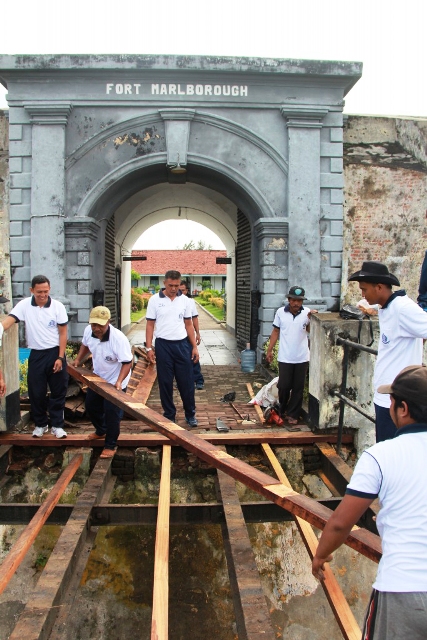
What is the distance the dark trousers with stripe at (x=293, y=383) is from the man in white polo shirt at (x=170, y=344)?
3.77 feet

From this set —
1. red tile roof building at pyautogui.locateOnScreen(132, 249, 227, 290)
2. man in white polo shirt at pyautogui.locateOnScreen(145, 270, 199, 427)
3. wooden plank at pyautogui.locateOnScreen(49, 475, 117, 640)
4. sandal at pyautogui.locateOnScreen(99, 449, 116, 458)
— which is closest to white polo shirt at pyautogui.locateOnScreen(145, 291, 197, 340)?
man in white polo shirt at pyautogui.locateOnScreen(145, 270, 199, 427)

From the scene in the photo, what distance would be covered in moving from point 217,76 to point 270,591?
8773 mm

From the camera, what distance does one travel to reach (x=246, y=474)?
3.80m

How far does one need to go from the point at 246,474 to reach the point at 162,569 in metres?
0.85

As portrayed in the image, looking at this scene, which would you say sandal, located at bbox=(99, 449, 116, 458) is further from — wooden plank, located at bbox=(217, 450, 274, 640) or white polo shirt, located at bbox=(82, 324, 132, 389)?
wooden plank, located at bbox=(217, 450, 274, 640)

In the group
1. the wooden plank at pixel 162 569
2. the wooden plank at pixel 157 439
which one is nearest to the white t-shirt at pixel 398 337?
the wooden plank at pixel 162 569

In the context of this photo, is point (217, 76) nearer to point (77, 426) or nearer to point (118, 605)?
point (77, 426)

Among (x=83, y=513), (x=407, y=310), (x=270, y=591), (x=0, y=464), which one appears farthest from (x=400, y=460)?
(x=0, y=464)

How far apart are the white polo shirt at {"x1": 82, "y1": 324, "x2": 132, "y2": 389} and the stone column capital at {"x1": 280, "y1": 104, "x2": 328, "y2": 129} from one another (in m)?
6.55

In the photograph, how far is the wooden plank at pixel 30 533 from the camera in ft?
11.3

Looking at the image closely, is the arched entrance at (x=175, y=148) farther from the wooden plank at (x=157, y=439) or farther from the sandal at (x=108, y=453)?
the sandal at (x=108, y=453)

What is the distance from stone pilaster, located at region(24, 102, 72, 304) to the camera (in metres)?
9.94

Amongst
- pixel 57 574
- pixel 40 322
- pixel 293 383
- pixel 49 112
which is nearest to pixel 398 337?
pixel 293 383

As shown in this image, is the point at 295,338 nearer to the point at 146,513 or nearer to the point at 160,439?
the point at 160,439
